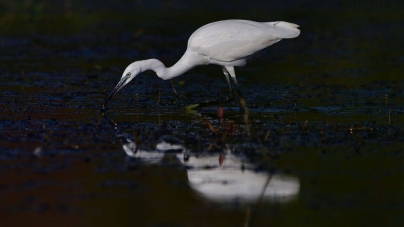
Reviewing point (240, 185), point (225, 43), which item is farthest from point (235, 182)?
point (225, 43)

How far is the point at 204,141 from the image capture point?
846 centimetres

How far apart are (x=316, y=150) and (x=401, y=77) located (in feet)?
19.5

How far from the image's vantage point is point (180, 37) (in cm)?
1994

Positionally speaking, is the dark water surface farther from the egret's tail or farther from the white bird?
the egret's tail

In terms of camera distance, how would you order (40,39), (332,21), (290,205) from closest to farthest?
(290,205) → (40,39) → (332,21)

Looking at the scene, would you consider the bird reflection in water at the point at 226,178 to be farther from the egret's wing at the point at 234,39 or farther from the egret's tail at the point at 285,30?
the egret's tail at the point at 285,30

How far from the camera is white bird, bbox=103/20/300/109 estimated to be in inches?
419

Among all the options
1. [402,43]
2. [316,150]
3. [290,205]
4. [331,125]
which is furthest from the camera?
[402,43]

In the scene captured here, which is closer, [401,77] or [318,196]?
[318,196]

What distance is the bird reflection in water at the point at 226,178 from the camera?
255 inches

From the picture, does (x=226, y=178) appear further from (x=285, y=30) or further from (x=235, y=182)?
(x=285, y=30)

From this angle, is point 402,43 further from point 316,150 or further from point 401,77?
point 316,150

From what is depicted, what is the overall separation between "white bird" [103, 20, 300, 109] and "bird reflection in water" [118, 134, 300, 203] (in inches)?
109

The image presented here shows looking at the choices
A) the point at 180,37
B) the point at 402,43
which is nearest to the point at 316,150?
the point at 402,43
